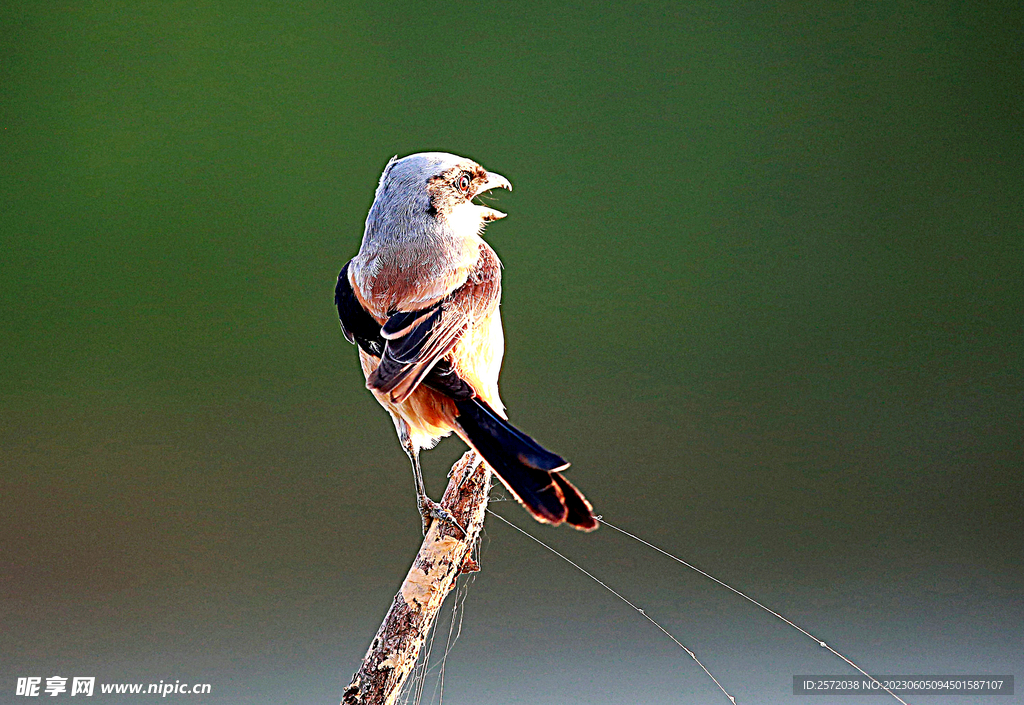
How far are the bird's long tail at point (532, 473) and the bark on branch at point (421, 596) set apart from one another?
0.14 metres

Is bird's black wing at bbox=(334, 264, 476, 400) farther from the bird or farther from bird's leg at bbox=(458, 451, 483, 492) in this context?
bird's leg at bbox=(458, 451, 483, 492)

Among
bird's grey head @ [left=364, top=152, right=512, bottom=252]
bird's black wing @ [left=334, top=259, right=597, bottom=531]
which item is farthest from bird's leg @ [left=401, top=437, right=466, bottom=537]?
bird's grey head @ [left=364, top=152, right=512, bottom=252]

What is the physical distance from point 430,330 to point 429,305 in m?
0.05

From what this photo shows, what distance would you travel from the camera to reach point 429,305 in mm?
1061

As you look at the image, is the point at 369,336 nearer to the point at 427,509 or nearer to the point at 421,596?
the point at 427,509

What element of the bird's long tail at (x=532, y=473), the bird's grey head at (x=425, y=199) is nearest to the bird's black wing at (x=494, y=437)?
the bird's long tail at (x=532, y=473)

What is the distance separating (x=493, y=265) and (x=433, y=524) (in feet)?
1.18

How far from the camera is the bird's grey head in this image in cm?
113

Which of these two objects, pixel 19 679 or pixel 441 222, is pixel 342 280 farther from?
pixel 19 679

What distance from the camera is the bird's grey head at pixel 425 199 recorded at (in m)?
1.13

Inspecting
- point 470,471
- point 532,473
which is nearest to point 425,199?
point 470,471

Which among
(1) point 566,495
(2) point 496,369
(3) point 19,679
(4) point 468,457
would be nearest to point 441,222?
(2) point 496,369

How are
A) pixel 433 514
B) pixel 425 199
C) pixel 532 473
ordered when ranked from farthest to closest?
pixel 425 199
pixel 433 514
pixel 532 473

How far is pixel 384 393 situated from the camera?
92cm
